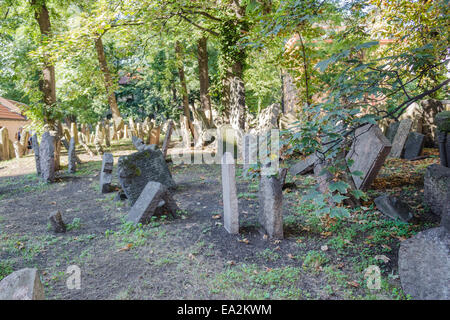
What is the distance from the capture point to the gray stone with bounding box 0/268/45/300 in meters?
2.04

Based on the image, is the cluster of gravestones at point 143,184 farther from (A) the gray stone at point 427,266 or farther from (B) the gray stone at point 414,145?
(B) the gray stone at point 414,145

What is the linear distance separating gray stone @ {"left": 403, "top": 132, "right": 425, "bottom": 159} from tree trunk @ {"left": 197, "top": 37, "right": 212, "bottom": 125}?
882 cm

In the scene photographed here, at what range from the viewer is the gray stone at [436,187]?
440 cm

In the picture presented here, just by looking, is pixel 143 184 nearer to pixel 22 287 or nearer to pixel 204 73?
pixel 22 287

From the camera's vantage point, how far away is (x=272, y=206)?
161 inches

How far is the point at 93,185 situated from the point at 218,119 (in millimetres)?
6018

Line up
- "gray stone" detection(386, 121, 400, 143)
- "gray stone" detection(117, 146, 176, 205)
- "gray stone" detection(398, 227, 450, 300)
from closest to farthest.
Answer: "gray stone" detection(398, 227, 450, 300), "gray stone" detection(117, 146, 176, 205), "gray stone" detection(386, 121, 400, 143)

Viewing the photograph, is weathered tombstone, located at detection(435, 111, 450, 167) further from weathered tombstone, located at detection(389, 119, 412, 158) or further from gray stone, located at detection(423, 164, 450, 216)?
gray stone, located at detection(423, 164, 450, 216)

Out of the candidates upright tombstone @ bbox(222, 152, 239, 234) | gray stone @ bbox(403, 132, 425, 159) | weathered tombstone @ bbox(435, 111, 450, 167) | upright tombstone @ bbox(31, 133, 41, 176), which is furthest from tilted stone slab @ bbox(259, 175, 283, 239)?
upright tombstone @ bbox(31, 133, 41, 176)

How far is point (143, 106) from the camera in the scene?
2750cm

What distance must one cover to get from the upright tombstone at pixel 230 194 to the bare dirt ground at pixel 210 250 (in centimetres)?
19

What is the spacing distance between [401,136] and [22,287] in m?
10.1

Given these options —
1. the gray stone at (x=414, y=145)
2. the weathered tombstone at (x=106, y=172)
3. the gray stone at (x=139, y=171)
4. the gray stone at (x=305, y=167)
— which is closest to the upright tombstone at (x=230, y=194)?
the gray stone at (x=139, y=171)
